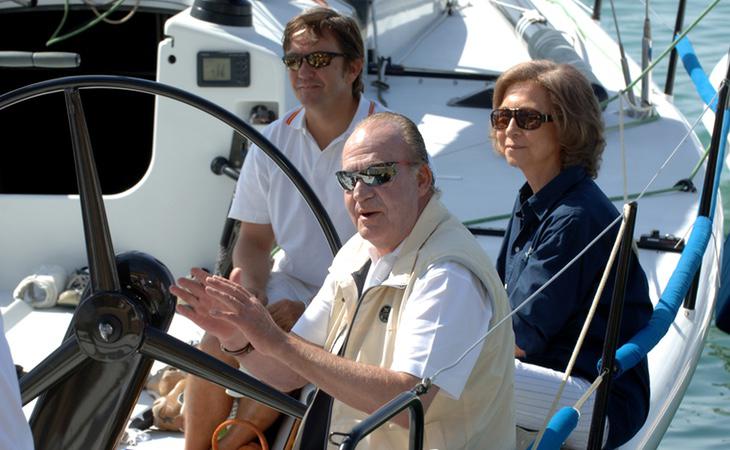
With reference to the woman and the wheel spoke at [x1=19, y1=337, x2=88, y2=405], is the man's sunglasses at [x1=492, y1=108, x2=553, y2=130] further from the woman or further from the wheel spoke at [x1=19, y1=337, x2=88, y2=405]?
the wheel spoke at [x1=19, y1=337, x2=88, y2=405]

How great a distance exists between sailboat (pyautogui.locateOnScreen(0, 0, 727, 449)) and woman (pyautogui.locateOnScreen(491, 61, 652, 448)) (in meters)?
0.16

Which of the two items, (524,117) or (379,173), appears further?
(524,117)

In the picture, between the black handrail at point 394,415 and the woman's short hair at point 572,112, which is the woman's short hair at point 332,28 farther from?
the black handrail at point 394,415

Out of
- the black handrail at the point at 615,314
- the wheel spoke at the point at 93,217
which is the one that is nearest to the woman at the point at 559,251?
the black handrail at the point at 615,314

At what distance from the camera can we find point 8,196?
13.5 feet

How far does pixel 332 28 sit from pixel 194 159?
117cm

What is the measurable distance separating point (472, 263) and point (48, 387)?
723 mm

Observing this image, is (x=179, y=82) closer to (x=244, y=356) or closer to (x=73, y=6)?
(x=73, y=6)

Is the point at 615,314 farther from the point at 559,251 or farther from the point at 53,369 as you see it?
the point at 53,369

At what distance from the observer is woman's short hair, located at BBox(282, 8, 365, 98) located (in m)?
3.11

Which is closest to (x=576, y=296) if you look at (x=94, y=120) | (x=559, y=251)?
(x=559, y=251)

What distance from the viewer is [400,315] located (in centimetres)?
205

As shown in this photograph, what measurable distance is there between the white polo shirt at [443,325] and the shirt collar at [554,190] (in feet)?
2.03

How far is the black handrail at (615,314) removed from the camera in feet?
6.74
